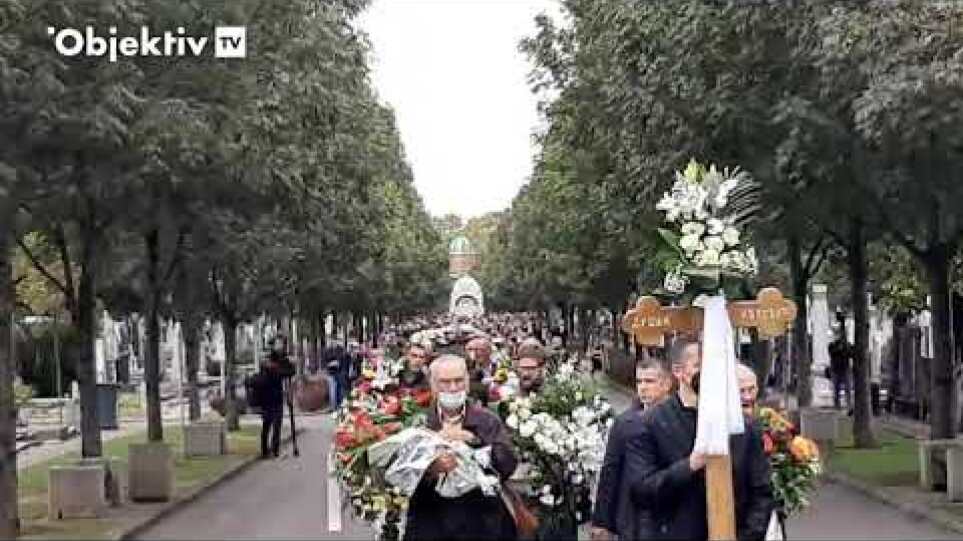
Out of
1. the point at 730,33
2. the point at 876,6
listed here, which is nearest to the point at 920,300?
the point at 730,33

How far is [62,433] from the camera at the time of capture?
4000cm

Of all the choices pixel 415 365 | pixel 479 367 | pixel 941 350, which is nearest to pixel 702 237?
pixel 479 367

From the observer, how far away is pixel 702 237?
27.9ft

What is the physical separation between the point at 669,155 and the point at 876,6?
4.73 m

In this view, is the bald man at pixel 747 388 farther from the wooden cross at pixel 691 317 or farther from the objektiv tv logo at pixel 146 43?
the objektiv tv logo at pixel 146 43

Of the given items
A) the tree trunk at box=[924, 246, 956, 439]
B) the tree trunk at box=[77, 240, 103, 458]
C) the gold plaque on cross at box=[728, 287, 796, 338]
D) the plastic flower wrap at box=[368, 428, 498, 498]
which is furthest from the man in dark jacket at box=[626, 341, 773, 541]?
the tree trunk at box=[924, 246, 956, 439]

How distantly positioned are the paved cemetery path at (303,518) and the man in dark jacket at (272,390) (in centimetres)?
345

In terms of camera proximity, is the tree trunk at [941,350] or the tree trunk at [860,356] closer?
the tree trunk at [941,350]

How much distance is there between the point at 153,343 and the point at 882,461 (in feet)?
35.7

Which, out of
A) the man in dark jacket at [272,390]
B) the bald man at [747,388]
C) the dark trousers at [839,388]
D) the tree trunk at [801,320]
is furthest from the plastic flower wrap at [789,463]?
the dark trousers at [839,388]

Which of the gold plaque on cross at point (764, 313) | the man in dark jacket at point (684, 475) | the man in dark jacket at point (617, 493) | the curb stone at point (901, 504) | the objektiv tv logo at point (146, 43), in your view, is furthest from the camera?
the curb stone at point (901, 504)

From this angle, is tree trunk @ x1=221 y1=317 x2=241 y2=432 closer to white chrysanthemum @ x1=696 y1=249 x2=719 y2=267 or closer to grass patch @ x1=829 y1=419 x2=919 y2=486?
grass patch @ x1=829 y1=419 x2=919 y2=486

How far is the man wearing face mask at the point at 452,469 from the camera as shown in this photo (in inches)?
342

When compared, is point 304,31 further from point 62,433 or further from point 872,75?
point 62,433
